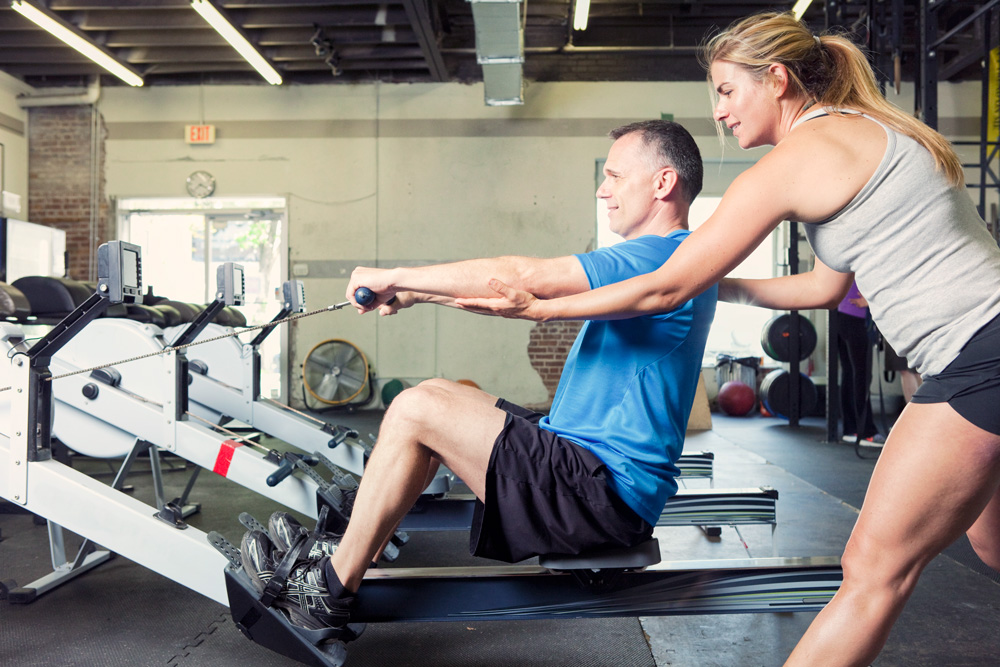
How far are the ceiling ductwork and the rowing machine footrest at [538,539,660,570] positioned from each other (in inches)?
189

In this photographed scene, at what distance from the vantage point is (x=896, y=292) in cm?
112

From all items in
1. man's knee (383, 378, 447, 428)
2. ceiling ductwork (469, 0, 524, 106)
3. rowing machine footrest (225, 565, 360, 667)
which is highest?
ceiling ductwork (469, 0, 524, 106)

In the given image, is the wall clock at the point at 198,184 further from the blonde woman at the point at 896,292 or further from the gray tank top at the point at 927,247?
the gray tank top at the point at 927,247

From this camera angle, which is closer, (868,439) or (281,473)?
(281,473)

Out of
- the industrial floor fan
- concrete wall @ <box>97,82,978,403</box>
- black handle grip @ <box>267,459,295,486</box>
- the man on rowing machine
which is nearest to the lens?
the man on rowing machine

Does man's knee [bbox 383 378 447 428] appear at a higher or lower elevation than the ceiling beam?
lower

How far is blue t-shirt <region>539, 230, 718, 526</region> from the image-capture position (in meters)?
1.39

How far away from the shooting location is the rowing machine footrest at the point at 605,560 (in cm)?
141

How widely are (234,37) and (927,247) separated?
6628 millimetres

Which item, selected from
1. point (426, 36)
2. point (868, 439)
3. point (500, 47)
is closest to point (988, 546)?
point (868, 439)

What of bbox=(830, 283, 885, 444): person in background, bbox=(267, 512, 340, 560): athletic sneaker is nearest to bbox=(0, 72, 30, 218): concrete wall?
bbox=(267, 512, 340, 560): athletic sneaker

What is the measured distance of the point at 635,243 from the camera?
140 cm

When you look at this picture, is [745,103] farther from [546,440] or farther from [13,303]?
[13,303]

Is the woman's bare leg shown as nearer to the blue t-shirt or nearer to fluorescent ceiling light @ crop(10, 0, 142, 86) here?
the blue t-shirt
